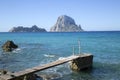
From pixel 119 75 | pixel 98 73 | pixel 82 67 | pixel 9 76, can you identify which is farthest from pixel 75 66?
pixel 9 76

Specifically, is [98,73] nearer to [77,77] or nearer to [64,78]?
[77,77]

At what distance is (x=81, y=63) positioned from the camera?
2678 cm

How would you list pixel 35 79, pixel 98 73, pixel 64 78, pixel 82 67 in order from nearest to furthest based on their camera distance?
1. pixel 35 79
2. pixel 64 78
3. pixel 98 73
4. pixel 82 67

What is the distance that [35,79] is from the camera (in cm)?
2148

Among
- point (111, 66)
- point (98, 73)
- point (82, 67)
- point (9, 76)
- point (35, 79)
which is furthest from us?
point (111, 66)

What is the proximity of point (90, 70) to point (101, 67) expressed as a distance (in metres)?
2.28

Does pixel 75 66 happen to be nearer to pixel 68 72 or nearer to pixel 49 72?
pixel 68 72

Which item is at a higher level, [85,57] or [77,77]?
[85,57]

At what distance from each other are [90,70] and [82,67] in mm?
1073

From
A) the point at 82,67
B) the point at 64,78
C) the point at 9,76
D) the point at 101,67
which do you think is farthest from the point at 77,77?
the point at 9,76

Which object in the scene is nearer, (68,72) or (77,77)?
(77,77)

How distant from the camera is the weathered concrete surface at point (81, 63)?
26467mm

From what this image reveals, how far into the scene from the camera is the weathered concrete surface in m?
26.5

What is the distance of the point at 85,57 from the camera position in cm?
2712
